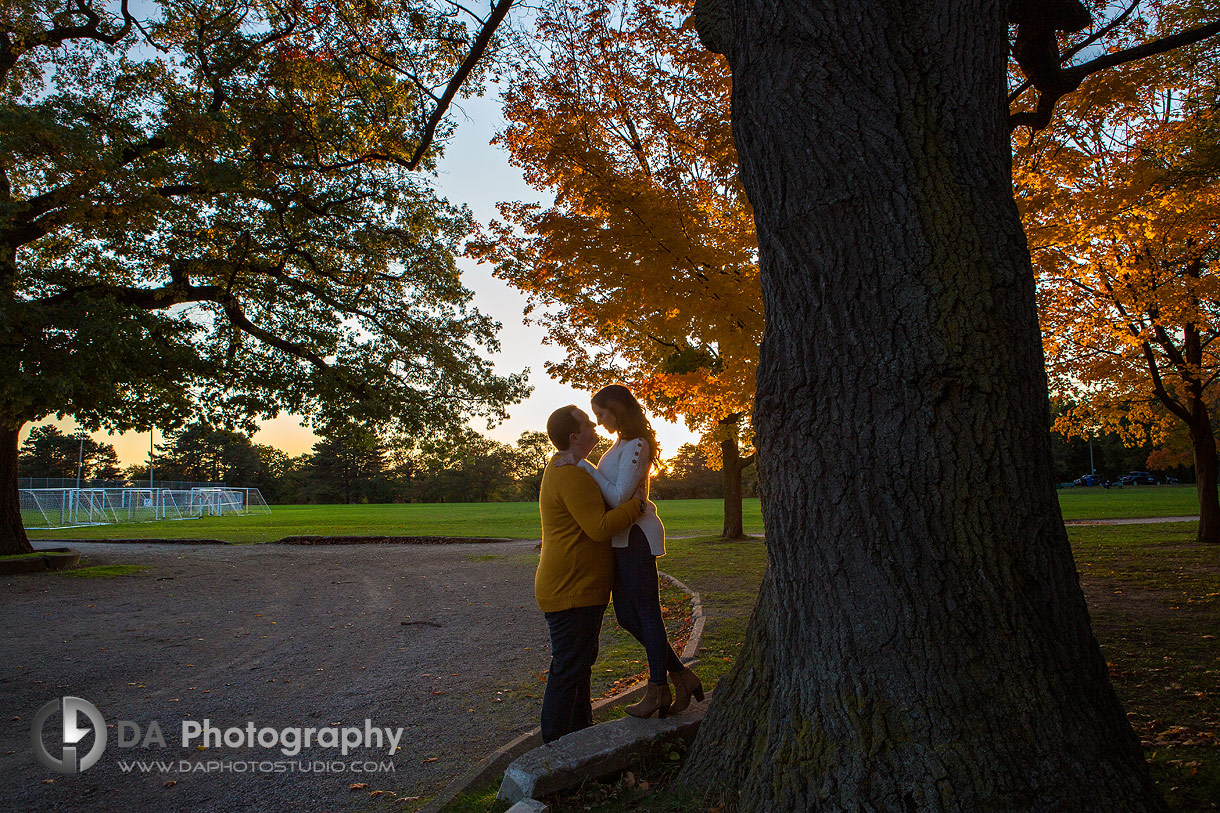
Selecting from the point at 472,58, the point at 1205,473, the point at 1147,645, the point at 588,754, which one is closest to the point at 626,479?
the point at 588,754

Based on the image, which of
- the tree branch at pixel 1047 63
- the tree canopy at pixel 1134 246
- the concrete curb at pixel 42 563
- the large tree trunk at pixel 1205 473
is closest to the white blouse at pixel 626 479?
the tree branch at pixel 1047 63

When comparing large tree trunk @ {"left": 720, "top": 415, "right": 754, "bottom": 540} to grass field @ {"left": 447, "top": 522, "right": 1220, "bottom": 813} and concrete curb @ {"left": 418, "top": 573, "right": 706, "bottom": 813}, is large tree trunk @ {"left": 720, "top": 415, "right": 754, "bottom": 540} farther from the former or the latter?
concrete curb @ {"left": 418, "top": 573, "right": 706, "bottom": 813}

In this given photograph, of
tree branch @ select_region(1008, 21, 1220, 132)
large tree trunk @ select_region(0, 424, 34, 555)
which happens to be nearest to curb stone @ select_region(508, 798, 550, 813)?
tree branch @ select_region(1008, 21, 1220, 132)

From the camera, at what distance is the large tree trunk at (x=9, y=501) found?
14370mm

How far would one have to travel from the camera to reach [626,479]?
11.8ft

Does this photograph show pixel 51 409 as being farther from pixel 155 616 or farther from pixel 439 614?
pixel 439 614

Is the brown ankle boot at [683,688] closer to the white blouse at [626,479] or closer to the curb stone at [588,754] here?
the curb stone at [588,754]

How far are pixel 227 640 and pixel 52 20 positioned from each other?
13.6m

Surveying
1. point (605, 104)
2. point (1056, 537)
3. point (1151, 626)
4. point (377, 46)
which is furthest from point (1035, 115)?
point (377, 46)

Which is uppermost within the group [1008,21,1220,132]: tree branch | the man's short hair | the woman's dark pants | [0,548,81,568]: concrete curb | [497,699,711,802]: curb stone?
[1008,21,1220,132]: tree branch

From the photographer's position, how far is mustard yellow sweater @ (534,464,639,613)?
137 inches

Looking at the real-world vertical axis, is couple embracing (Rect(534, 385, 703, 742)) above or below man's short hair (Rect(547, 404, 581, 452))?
below

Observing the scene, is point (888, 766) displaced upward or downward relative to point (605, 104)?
downward

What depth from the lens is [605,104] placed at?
372 inches
